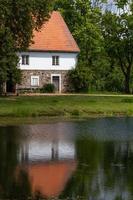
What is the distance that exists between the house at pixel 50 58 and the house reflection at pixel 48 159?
139ft

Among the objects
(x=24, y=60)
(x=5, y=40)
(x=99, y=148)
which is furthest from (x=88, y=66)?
(x=99, y=148)

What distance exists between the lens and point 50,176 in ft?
75.4

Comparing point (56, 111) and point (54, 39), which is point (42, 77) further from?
point (56, 111)

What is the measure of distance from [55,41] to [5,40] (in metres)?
30.1

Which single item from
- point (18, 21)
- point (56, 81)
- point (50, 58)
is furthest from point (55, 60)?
point (18, 21)

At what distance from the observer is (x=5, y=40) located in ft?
177

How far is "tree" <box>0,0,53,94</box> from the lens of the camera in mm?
53062

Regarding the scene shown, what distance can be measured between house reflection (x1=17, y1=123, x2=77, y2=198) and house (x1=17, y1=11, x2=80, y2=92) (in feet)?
139

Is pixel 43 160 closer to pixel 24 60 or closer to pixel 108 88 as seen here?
pixel 24 60

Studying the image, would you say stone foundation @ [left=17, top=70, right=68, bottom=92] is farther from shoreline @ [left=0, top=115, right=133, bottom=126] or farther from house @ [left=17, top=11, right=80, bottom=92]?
shoreline @ [left=0, top=115, right=133, bottom=126]

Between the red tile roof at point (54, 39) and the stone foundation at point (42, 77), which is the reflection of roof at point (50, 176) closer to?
the stone foundation at point (42, 77)

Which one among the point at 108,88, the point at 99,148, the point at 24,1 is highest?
the point at 24,1

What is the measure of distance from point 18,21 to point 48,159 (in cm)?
2884

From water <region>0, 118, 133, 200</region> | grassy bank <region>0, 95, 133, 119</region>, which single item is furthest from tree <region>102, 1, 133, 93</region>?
water <region>0, 118, 133, 200</region>
